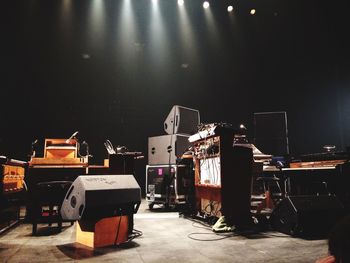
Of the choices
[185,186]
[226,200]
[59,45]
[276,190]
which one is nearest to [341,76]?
[276,190]

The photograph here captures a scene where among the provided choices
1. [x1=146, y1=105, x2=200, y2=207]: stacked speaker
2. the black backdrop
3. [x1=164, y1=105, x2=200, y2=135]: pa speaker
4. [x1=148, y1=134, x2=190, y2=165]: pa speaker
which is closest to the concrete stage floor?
[x1=146, y1=105, x2=200, y2=207]: stacked speaker

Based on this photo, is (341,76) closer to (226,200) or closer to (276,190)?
(276,190)

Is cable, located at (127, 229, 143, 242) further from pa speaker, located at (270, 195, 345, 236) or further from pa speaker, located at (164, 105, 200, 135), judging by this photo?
pa speaker, located at (164, 105, 200, 135)

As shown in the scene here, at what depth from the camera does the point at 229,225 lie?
349 cm

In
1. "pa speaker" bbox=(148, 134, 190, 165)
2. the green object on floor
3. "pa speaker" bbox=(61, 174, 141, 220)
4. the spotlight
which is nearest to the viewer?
"pa speaker" bbox=(61, 174, 141, 220)

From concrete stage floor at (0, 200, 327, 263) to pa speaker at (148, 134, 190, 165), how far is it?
7.77ft

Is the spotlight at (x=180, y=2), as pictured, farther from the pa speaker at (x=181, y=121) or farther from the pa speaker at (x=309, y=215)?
the pa speaker at (x=309, y=215)

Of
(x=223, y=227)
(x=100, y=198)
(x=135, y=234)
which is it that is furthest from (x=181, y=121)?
(x=100, y=198)

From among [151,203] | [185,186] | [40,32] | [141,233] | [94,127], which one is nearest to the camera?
[141,233]

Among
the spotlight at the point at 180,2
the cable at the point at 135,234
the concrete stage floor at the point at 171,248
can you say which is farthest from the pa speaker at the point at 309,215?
the spotlight at the point at 180,2

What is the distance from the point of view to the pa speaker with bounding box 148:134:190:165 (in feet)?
19.2

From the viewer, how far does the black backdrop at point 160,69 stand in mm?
6879

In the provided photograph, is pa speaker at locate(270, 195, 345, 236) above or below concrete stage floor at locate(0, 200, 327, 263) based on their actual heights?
above

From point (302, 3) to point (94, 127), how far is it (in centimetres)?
708
